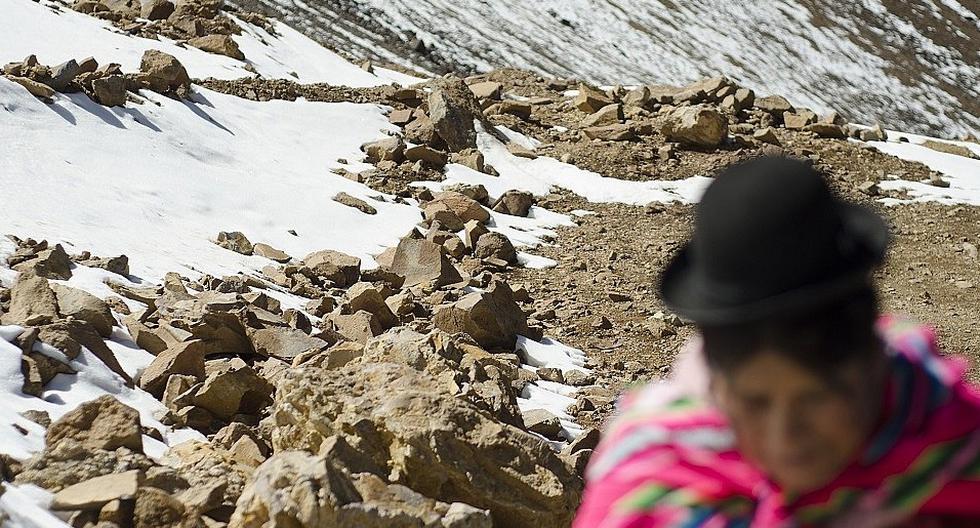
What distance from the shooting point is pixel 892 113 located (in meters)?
37.0

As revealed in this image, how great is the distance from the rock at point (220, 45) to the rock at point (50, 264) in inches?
467

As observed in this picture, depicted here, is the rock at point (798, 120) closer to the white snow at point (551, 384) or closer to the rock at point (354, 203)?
the rock at point (354, 203)

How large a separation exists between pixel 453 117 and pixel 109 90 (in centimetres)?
590

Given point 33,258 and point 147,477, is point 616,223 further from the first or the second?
point 147,477

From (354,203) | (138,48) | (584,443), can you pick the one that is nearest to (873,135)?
(354,203)

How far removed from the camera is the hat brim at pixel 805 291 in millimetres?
1241

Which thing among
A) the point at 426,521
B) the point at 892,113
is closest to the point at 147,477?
the point at 426,521

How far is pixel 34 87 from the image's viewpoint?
1241 cm

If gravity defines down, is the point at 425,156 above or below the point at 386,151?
above

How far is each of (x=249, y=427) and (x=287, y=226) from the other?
656 cm

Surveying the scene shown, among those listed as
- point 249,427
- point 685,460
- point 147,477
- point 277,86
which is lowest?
point 277,86

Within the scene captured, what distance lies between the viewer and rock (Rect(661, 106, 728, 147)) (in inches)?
720

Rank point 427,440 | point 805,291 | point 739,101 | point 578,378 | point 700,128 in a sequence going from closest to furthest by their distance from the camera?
1. point 805,291
2. point 427,440
3. point 578,378
4. point 700,128
5. point 739,101

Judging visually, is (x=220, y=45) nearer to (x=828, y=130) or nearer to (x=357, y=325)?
(x=828, y=130)
